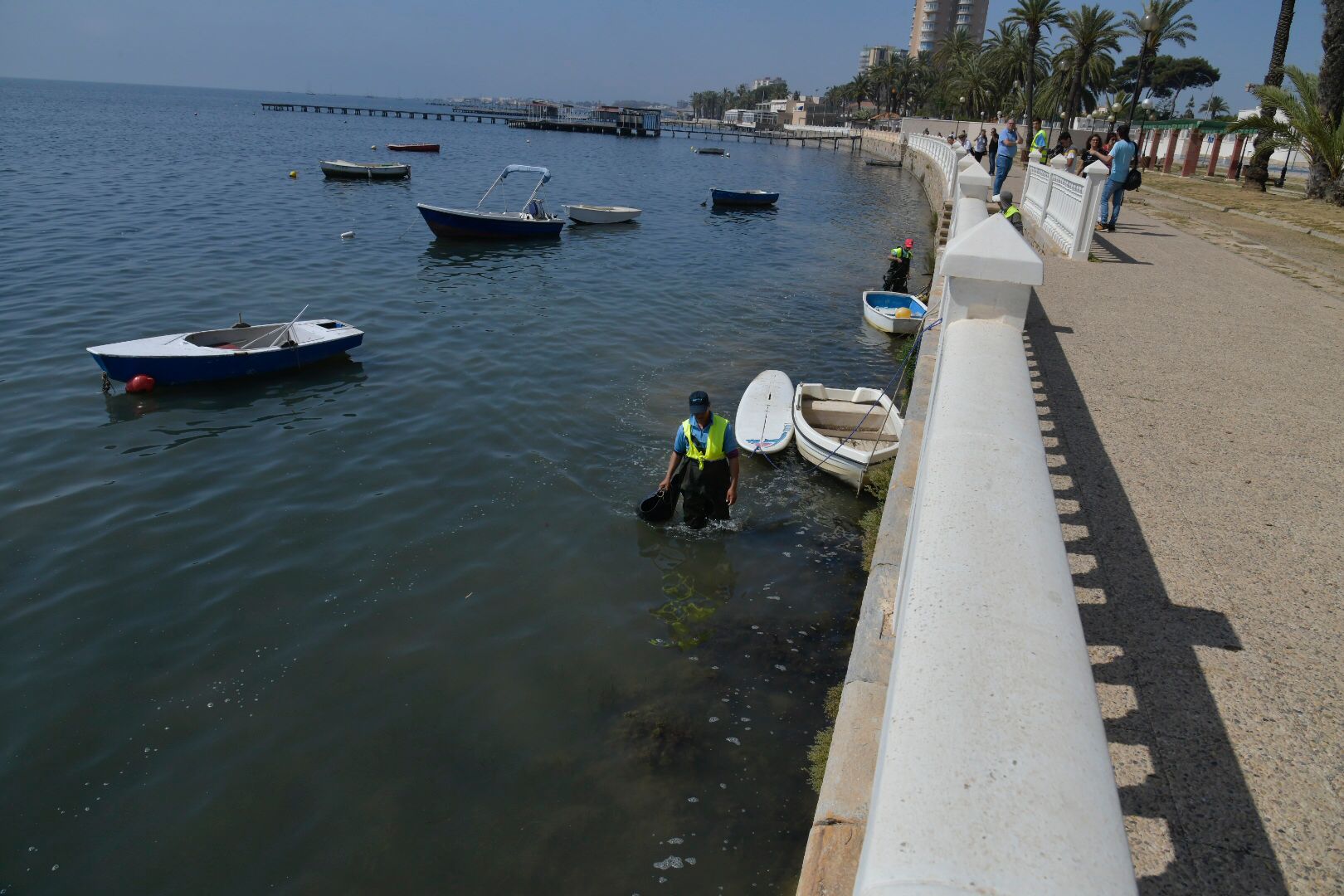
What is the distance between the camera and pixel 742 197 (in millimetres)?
44875

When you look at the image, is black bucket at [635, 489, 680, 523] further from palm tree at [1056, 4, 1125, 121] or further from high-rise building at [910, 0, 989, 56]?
high-rise building at [910, 0, 989, 56]

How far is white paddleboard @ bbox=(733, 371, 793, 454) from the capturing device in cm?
1224

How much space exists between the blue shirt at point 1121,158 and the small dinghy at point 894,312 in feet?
14.8

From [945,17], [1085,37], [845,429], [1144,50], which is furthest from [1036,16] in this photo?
[945,17]

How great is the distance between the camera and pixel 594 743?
7.00 metres

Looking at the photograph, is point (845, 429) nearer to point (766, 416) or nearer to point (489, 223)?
point (766, 416)

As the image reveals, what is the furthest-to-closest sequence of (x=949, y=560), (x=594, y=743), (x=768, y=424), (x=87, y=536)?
(x=768, y=424) → (x=87, y=536) → (x=594, y=743) → (x=949, y=560)

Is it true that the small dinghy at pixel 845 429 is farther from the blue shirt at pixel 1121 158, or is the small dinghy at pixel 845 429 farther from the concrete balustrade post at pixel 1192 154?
the concrete balustrade post at pixel 1192 154

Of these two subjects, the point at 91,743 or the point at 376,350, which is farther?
the point at 376,350

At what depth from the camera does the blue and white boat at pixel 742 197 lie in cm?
4462

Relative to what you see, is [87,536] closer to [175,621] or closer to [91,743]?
[175,621]

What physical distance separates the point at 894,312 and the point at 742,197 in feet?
91.8

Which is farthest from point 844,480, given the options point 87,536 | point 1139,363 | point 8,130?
point 8,130

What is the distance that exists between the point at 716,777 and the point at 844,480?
18.7 feet
